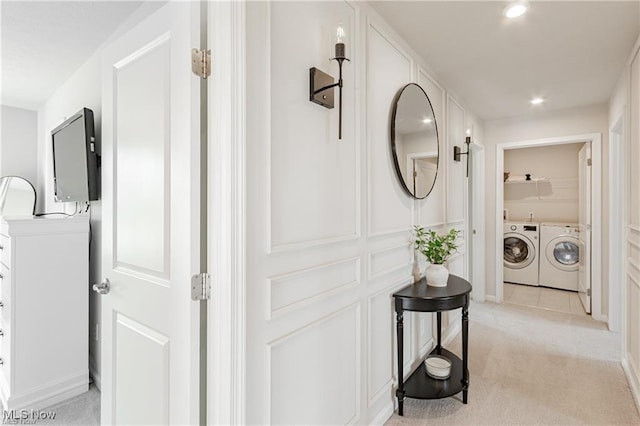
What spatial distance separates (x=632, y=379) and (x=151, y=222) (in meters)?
3.22

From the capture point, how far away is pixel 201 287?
3.78 ft

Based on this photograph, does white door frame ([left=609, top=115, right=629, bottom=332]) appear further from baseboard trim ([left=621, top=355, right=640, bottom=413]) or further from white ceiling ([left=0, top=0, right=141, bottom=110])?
white ceiling ([left=0, top=0, right=141, bottom=110])

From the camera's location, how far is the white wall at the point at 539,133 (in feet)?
12.3

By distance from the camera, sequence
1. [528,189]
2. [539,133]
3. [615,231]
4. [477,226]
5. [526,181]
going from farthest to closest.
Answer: [528,189]
[526,181]
[477,226]
[539,133]
[615,231]

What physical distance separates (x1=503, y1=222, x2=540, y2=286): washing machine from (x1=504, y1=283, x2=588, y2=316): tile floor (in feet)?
0.51

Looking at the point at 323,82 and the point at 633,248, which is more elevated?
the point at 323,82

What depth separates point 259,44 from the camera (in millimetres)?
1234

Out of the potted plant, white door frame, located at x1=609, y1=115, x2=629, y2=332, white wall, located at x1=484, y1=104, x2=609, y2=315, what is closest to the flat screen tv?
the potted plant

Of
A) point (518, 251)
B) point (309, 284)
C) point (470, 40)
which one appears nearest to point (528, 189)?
point (518, 251)

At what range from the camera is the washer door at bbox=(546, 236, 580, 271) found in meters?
4.96

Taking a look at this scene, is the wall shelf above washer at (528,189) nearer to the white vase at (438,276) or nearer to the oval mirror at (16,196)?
the white vase at (438,276)

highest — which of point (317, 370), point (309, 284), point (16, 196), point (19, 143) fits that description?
point (19, 143)

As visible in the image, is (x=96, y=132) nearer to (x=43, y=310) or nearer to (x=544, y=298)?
(x=43, y=310)

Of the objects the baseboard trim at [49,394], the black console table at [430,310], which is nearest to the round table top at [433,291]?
the black console table at [430,310]
